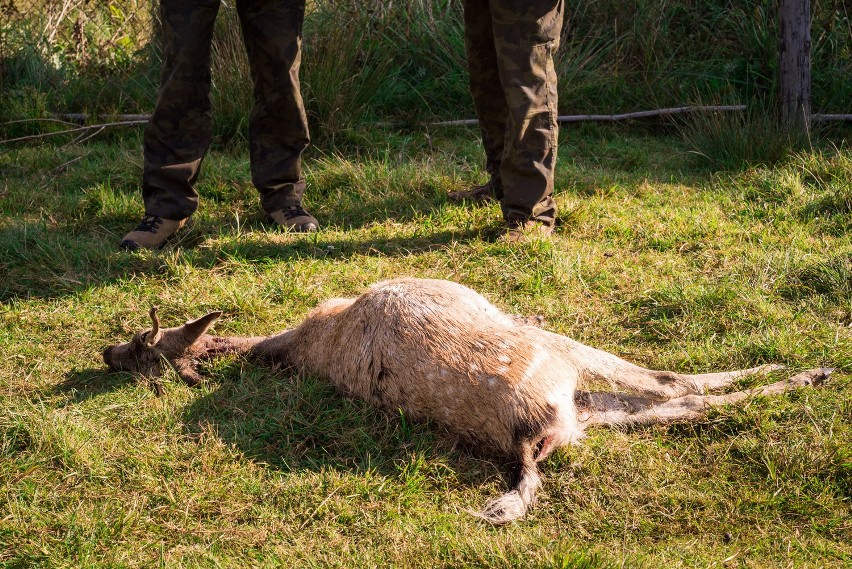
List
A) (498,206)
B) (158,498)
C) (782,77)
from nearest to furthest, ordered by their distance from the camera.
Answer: (158,498) → (498,206) → (782,77)

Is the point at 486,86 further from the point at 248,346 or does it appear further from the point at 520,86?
the point at 248,346

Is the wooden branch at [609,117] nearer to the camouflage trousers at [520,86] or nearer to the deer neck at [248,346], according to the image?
the camouflage trousers at [520,86]

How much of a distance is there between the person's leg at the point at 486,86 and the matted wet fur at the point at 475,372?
2.00 m

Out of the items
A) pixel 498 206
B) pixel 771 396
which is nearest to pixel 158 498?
pixel 771 396

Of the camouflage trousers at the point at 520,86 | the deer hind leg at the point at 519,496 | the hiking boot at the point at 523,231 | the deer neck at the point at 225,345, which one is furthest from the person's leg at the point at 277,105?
the deer hind leg at the point at 519,496

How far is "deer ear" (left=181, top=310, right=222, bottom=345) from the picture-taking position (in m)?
3.36

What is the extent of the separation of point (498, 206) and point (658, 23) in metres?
3.15

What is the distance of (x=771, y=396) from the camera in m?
3.13

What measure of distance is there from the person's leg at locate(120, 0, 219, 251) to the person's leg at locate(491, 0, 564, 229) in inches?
64.3

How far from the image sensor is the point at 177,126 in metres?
4.74

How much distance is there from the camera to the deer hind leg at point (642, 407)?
Answer: 3047 millimetres

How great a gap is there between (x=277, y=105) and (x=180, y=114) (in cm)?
60

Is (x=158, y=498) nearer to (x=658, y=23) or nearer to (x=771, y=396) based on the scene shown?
(x=771, y=396)

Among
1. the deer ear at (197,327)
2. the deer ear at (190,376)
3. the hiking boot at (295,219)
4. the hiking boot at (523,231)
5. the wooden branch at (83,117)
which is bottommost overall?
the deer ear at (190,376)
